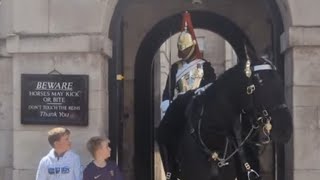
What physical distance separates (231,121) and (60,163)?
4.85 feet

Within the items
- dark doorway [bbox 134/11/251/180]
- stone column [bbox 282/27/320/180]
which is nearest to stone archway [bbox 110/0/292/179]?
dark doorway [bbox 134/11/251/180]

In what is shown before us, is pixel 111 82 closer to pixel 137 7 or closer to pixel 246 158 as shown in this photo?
pixel 246 158

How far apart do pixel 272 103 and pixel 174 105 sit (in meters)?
1.38

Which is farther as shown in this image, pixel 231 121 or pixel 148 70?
pixel 148 70

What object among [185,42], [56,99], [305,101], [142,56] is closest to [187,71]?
[185,42]

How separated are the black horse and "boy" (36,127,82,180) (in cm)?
93

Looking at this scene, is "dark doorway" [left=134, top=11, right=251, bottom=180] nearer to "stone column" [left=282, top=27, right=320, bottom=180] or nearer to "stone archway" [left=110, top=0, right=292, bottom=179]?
"stone archway" [left=110, top=0, right=292, bottom=179]

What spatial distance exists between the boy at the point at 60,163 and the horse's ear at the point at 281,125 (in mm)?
1717

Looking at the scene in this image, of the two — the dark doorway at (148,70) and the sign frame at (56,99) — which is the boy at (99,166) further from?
the dark doorway at (148,70)

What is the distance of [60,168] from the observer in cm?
533

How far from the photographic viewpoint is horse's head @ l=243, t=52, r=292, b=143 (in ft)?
15.8

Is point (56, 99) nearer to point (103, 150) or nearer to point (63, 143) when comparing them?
point (63, 143)

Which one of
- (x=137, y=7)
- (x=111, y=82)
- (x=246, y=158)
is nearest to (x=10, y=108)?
(x=111, y=82)

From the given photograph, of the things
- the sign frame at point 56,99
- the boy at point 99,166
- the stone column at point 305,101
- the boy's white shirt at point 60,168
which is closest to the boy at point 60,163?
the boy's white shirt at point 60,168
